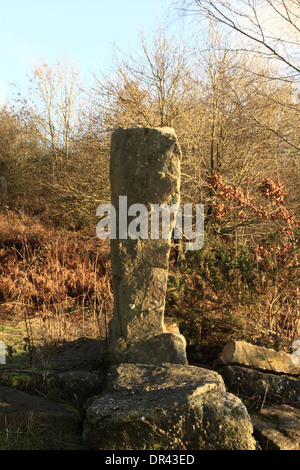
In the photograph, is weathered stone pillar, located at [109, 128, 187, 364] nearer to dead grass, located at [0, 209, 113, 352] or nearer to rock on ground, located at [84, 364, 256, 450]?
rock on ground, located at [84, 364, 256, 450]

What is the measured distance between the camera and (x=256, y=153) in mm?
8953

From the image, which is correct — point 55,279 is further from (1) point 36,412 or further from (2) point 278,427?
(2) point 278,427

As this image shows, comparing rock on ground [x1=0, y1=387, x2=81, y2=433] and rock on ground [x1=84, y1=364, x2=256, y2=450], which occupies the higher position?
rock on ground [x1=84, y1=364, x2=256, y2=450]

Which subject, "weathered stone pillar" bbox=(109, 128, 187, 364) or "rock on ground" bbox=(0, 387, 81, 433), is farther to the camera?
"weathered stone pillar" bbox=(109, 128, 187, 364)

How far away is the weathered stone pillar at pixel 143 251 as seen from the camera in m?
3.70

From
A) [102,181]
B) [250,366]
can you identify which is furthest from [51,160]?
[250,366]

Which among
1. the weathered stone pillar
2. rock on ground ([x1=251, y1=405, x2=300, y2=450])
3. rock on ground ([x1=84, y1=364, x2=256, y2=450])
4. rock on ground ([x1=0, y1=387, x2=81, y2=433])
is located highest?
the weathered stone pillar

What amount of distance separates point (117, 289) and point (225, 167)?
5986 millimetres

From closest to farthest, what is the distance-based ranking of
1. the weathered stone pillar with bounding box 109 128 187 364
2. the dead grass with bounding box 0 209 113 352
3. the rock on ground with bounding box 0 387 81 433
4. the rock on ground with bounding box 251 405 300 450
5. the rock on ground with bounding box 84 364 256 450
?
the rock on ground with bounding box 84 364 256 450
the rock on ground with bounding box 251 405 300 450
the rock on ground with bounding box 0 387 81 433
the weathered stone pillar with bounding box 109 128 187 364
the dead grass with bounding box 0 209 113 352

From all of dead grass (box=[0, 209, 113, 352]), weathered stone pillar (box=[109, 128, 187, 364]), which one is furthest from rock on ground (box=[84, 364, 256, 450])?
dead grass (box=[0, 209, 113, 352])

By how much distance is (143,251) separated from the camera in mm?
3746

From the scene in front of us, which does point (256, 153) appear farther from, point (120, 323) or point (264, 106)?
point (120, 323)

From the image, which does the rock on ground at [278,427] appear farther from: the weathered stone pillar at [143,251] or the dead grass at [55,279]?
the dead grass at [55,279]

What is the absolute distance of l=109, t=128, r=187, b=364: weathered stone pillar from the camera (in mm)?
3701
